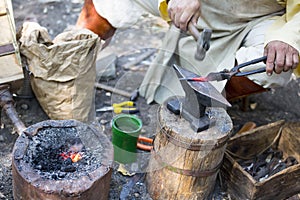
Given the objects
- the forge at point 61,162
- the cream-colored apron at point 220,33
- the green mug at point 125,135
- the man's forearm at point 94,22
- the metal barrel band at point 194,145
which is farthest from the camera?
the man's forearm at point 94,22

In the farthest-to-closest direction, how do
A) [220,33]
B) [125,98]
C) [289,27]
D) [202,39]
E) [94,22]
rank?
[125,98]
[94,22]
[220,33]
[289,27]
[202,39]

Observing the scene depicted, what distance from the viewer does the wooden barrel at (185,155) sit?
2297 millimetres

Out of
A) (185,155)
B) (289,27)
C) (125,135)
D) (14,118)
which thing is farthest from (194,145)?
(14,118)

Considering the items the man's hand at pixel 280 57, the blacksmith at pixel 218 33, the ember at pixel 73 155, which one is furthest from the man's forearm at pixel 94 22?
the man's hand at pixel 280 57

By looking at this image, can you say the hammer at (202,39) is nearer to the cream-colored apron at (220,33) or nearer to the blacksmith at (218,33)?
the blacksmith at (218,33)

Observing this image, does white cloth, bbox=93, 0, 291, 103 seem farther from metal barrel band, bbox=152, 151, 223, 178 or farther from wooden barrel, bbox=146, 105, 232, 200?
metal barrel band, bbox=152, 151, 223, 178

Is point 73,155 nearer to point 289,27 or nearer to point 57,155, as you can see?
point 57,155

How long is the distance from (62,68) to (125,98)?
0.62m

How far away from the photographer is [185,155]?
2.32 metres

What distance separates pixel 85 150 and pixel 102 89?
3.39 feet

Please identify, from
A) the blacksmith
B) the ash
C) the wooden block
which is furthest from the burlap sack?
the wooden block

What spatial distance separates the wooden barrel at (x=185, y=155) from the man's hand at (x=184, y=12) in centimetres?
46

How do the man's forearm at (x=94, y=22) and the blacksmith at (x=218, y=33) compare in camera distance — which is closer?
the blacksmith at (x=218, y=33)

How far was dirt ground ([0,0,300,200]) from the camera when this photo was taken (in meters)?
2.72
